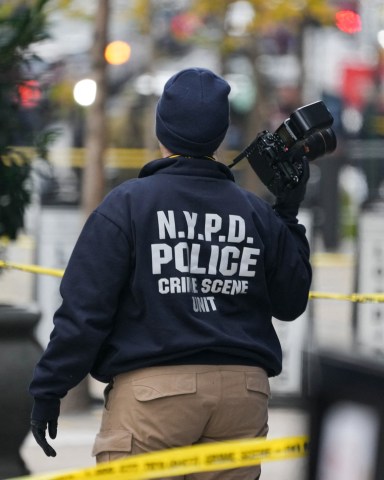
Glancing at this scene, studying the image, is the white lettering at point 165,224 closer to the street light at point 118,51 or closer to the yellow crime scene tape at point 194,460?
the yellow crime scene tape at point 194,460

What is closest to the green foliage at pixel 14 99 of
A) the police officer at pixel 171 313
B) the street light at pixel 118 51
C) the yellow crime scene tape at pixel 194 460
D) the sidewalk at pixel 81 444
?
the sidewalk at pixel 81 444

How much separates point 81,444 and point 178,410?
13.3ft

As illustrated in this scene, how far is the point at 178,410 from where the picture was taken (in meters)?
3.64

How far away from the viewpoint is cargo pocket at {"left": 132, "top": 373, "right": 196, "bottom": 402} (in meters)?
3.63

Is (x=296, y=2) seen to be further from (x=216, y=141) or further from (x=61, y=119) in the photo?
(x=216, y=141)

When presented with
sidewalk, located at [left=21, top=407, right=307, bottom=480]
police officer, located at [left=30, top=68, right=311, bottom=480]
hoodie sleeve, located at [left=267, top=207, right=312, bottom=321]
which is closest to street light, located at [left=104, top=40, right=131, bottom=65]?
sidewalk, located at [left=21, top=407, right=307, bottom=480]

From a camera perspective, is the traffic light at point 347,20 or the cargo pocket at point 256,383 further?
the traffic light at point 347,20

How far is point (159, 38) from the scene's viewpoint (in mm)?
26484

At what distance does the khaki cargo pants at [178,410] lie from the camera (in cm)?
364

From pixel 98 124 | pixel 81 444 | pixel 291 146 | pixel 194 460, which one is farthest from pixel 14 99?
pixel 194 460

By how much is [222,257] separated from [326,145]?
2.29ft

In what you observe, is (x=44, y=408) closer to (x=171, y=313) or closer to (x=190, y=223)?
(x=171, y=313)

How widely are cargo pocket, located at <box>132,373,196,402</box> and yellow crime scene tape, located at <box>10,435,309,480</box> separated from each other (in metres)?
0.20

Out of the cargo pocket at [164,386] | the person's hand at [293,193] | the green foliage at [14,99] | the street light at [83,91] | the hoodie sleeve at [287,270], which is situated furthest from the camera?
the street light at [83,91]
